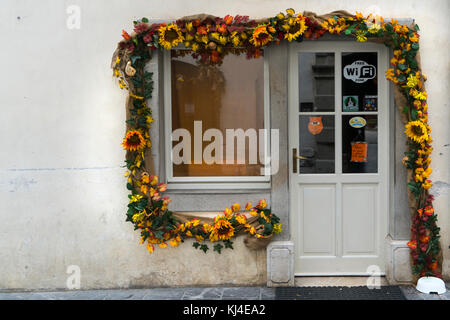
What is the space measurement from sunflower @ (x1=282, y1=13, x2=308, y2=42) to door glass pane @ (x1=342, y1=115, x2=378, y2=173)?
1078mm

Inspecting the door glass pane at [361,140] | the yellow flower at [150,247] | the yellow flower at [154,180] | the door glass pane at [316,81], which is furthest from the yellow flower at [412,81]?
the yellow flower at [150,247]

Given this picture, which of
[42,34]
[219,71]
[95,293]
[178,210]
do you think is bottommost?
[95,293]

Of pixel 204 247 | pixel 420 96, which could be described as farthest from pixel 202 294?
pixel 420 96

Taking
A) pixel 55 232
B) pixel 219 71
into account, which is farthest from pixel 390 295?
pixel 55 232

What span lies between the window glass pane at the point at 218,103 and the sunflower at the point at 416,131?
155cm

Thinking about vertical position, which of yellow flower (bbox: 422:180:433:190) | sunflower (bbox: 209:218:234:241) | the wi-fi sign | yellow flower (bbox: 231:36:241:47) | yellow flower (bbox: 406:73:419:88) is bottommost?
sunflower (bbox: 209:218:234:241)

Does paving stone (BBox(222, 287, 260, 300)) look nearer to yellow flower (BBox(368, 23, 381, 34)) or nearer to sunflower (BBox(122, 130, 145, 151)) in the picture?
sunflower (BBox(122, 130, 145, 151))

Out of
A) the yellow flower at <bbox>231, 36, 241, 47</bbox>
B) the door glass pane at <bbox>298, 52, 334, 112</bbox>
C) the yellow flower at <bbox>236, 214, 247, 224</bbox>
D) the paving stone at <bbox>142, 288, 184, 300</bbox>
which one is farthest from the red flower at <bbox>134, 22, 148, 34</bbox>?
the paving stone at <bbox>142, 288, 184, 300</bbox>

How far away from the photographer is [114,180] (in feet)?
16.8

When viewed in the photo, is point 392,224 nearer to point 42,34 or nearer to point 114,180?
point 114,180

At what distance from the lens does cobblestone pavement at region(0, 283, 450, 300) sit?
15.9 feet

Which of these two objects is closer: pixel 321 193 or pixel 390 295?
pixel 390 295

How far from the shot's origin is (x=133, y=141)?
4918 mm

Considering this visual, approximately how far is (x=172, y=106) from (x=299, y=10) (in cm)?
173
